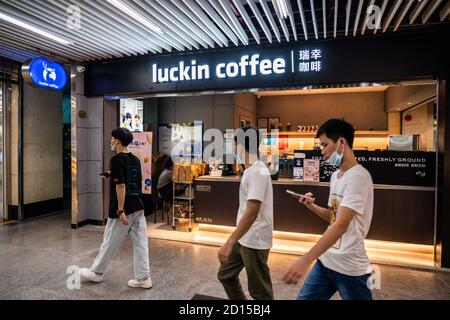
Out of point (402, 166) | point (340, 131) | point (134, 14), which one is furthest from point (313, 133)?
point (340, 131)

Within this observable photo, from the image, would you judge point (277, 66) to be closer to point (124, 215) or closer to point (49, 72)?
point (124, 215)

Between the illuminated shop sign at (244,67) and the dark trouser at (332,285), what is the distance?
3.52 metres

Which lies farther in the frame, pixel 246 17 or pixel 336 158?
pixel 246 17

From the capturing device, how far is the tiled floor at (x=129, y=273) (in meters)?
3.34

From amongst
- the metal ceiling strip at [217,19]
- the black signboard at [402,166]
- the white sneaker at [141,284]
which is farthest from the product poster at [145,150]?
the black signboard at [402,166]

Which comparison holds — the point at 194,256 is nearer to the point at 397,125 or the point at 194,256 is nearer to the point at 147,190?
the point at 147,190

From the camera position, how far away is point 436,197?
166 inches

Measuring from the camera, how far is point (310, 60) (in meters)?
4.67

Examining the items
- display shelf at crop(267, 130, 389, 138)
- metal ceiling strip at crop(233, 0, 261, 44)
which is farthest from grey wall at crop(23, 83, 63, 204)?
display shelf at crop(267, 130, 389, 138)

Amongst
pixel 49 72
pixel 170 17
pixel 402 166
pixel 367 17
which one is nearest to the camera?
pixel 367 17

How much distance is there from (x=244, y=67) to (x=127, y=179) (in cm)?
272

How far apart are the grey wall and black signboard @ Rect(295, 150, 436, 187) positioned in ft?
21.8

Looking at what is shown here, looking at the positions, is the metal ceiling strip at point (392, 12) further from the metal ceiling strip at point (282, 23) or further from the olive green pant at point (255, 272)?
the olive green pant at point (255, 272)

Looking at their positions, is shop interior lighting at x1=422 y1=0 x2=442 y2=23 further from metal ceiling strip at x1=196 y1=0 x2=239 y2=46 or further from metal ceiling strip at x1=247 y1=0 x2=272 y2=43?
metal ceiling strip at x1=196 y1=0 x2=239 y2=46
